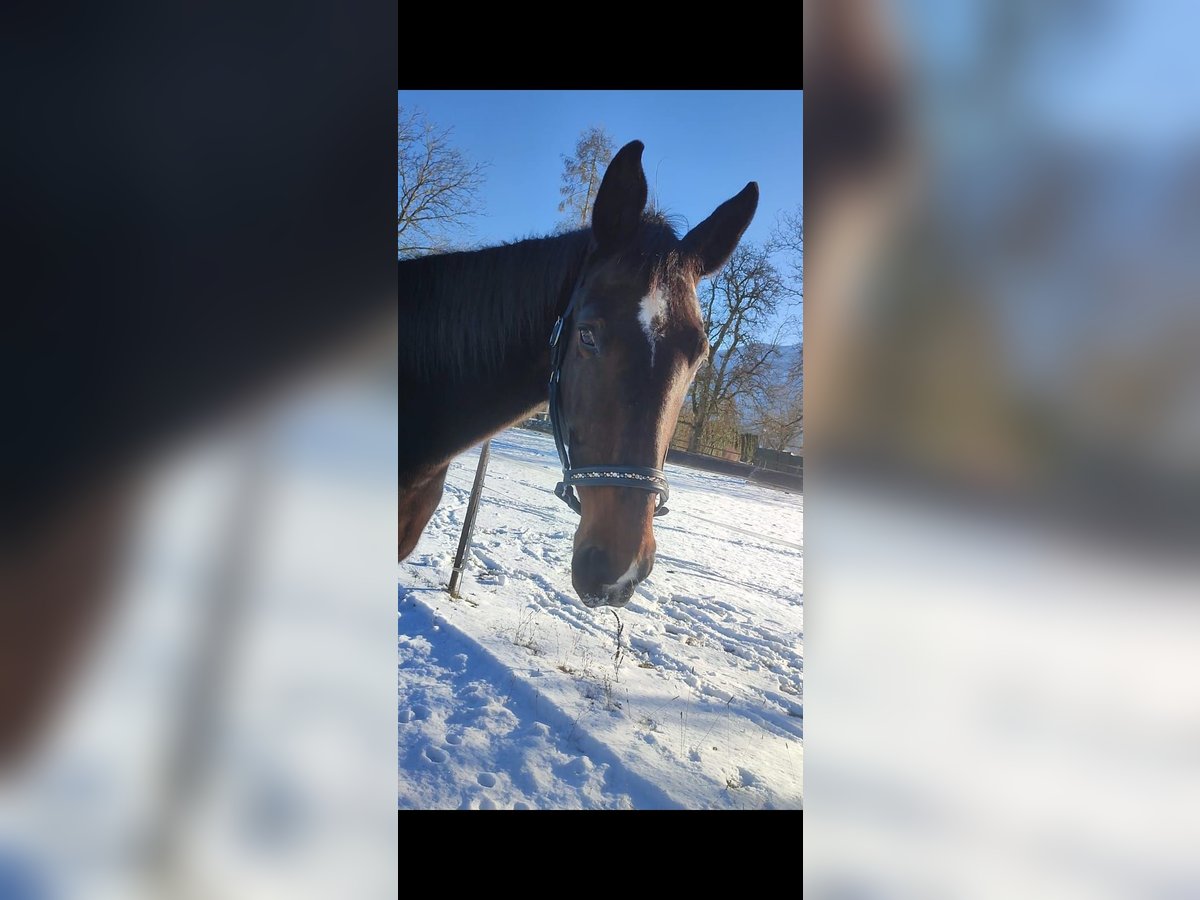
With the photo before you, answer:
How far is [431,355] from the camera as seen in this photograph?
1645 millimetres

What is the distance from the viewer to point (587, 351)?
1571 millimetres

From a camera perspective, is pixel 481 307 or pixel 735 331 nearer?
pixel 481 307

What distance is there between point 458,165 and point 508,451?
3.02 ft

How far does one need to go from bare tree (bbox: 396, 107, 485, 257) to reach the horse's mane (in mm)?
181

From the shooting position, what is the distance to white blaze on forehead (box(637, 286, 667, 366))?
1.54 meters

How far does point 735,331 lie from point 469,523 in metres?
1.06
